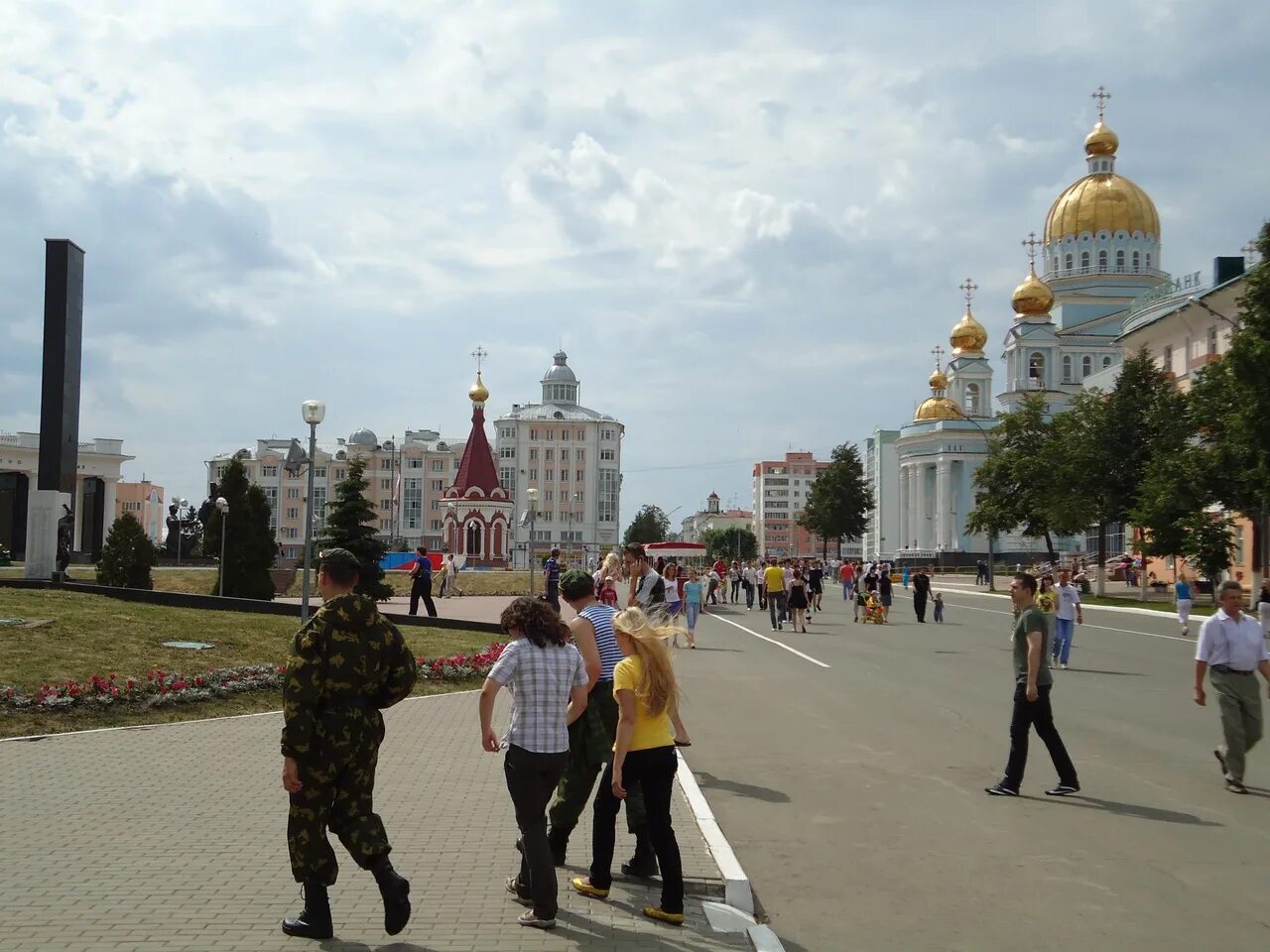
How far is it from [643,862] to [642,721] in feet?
3.52

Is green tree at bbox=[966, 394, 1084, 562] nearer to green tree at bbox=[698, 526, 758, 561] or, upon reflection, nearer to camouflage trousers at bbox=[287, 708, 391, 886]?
camouflage trousers at bbox=[287, 708, 391, 886]

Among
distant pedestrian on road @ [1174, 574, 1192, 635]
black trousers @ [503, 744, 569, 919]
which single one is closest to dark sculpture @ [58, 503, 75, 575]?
black trousers @ [503, 744, 569, 919]

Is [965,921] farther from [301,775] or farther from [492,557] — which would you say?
[492,557]

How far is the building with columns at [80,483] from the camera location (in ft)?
257

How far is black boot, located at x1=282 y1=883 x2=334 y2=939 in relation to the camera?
17.6ft

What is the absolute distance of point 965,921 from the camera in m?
5.95

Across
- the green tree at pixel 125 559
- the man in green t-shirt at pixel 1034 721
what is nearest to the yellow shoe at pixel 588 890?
the man in green t-shirt at pixel 1034 721

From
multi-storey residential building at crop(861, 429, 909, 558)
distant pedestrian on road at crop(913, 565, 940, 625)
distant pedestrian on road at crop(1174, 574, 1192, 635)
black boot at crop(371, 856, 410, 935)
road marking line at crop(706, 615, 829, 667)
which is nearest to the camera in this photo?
black boot at crop(371, 856, 410, 935)

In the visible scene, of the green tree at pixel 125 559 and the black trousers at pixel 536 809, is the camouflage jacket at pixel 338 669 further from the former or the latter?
the green tree at pixel 125 559

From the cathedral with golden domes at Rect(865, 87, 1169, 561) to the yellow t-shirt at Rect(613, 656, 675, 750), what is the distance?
8247cm

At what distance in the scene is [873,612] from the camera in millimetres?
33188

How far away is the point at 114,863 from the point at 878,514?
11778 centimetres

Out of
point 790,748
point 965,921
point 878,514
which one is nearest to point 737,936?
point 965,921

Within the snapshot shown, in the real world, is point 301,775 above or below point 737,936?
above
